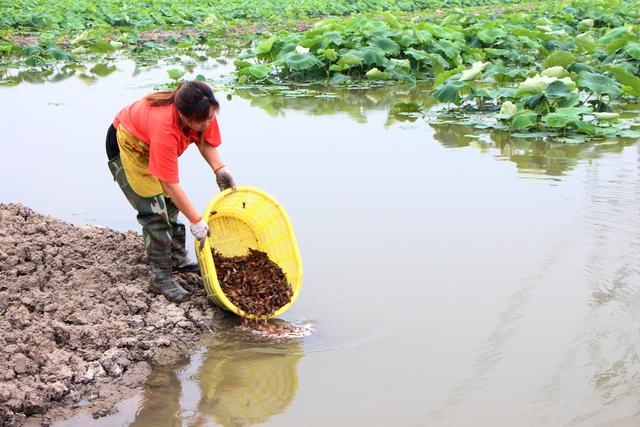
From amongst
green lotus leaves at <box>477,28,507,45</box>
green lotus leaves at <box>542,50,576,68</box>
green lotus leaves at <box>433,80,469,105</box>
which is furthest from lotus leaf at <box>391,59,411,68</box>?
green lotus leaves at <box>433,80,469,105</box>

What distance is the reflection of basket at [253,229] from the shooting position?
437 cm

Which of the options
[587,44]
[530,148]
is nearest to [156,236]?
[530,148]

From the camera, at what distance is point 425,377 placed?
3.66 m

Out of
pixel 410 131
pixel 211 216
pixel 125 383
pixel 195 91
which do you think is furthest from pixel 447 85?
pixel 125 383

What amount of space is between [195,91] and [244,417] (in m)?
1.46

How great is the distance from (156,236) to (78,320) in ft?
2.13

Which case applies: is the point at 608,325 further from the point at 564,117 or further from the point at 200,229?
the point at 564,117

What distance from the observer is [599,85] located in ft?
28.5

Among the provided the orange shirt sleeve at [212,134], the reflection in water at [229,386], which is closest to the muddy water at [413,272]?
the reflection in water at [229,386]

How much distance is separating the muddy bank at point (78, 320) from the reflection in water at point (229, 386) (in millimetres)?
125

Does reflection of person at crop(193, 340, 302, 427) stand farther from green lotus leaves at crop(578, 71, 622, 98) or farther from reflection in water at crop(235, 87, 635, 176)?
green lotus leaves at crop(578, 71, 622, 98)

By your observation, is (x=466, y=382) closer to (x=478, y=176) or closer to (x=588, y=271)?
(x=588, y=271)

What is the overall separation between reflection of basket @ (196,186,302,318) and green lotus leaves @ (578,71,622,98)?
5237mm

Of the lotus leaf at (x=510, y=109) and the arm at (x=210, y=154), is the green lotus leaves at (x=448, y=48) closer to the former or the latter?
the lotus leaf at (x=510, y=109)
